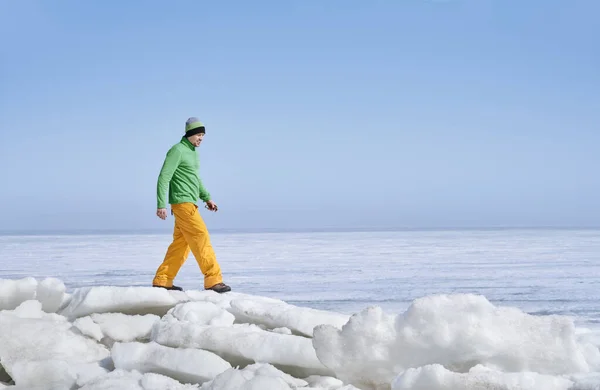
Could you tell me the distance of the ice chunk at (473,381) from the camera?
7.89 ft

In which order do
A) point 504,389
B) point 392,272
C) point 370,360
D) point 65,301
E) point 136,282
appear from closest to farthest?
point 504,389
point 370,360
point 65,301
point 136,282
point 392,272

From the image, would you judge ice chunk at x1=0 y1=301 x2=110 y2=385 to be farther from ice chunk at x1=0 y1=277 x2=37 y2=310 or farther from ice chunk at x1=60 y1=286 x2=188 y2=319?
ice chunk at x1=0 y1=277 x2=37 y2=310

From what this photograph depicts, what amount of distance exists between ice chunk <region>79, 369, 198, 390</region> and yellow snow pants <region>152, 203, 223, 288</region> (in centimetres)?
232

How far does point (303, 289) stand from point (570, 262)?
654 cm

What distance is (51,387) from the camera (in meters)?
2.96

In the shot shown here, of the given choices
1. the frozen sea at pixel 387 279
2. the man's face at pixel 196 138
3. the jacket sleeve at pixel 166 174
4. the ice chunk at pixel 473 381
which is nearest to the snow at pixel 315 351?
the ice chunk at pixel 473 381

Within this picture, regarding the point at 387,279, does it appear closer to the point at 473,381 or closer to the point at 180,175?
the point at 180,175

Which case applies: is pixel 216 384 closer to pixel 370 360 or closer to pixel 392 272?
pixel 370 360

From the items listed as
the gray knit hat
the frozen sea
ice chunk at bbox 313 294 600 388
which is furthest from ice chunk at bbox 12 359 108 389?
the frozen sea

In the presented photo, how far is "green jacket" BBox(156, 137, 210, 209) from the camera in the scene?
17.6ft

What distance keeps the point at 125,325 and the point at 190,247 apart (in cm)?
175

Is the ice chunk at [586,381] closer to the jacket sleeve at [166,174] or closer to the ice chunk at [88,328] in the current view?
the ice chunk at [88,328]

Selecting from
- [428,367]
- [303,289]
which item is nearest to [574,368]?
[428,367]

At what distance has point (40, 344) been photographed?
11.0 feet
